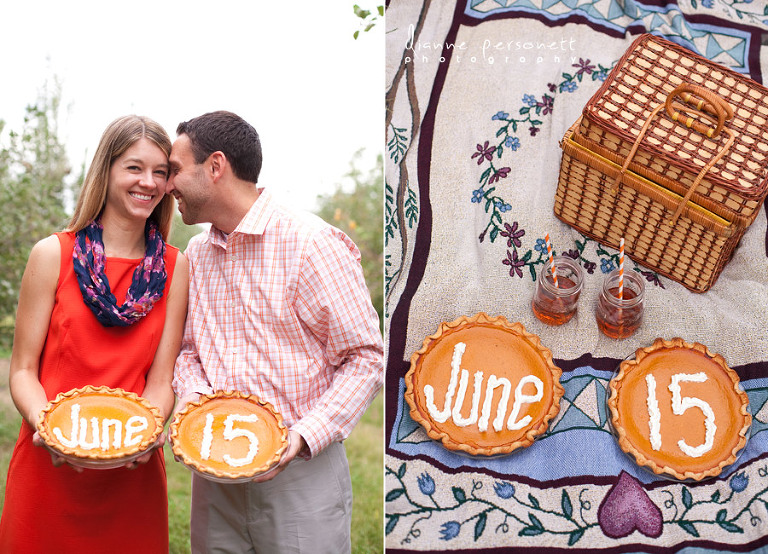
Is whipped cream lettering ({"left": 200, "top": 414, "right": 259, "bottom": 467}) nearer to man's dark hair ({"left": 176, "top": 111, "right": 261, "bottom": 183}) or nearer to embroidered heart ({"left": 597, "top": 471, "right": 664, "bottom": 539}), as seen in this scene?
man's dark hair ({"left": 176, "top": 111, "right": 261, "bottom": 183})

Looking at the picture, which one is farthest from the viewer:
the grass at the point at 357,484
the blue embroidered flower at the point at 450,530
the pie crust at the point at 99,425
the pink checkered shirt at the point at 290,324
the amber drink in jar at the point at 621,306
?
the grass at the point at 357,484

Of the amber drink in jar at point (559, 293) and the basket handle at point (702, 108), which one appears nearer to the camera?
the basket handle at point (702, 108)

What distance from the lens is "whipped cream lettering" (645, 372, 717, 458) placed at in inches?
93.1

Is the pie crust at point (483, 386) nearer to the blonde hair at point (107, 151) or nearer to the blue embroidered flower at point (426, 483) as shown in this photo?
the blue embroidered flower at point (426, 483)

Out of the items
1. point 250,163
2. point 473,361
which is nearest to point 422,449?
point 473,361

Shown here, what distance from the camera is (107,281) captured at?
7.27 feet

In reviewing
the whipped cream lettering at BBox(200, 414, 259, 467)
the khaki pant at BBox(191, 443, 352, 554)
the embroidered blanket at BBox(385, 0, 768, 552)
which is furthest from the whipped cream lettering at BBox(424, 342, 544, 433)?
the whipped cream lettering at BBox(200, 414, 259, 467)

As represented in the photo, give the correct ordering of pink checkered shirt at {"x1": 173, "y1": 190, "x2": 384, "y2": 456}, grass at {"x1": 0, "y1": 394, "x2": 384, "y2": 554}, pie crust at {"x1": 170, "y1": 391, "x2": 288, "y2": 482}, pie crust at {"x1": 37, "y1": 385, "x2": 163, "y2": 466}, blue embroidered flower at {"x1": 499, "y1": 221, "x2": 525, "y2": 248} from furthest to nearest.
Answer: grass at {"x1": 0, "y1": 394, "x2": 384, "y2": 554}
blue embroidered flower at {"x1": 499, "y1": 221, "x2": 525, "y2": 248}
pink checkered shirt at {"x1": 173, "y1": 190, "x2": 384, "y2": 456}
pie crust at {"x1": 170, "y1": 391, "x2": 288, "y2": 482}
pie crust at {"x1": 37, "y1": 385, "x2": 163, "y2": 466}

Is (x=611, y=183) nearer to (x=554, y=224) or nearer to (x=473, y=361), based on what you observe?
(x=554, y=224)

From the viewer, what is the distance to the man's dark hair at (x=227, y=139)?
2.24m

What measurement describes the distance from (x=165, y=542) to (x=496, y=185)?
1779 millimetres

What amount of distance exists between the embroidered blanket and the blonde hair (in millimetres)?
951

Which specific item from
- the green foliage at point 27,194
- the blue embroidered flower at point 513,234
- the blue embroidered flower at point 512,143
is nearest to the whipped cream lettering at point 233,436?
the blue embroidered flower at point 513,234

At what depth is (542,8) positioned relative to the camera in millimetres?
3393
